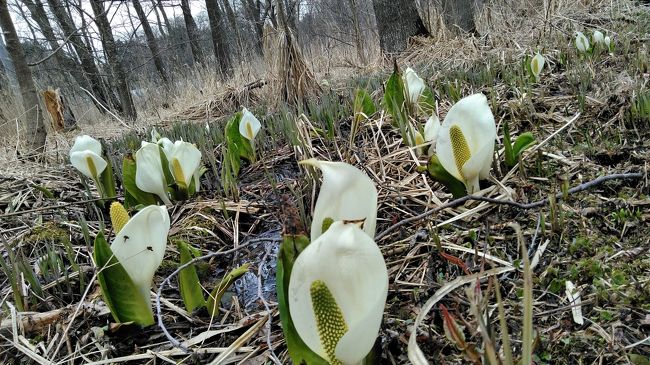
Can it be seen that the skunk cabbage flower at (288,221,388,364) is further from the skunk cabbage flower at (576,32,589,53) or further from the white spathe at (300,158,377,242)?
the skunk cabbage flower at (576,32,589,53)

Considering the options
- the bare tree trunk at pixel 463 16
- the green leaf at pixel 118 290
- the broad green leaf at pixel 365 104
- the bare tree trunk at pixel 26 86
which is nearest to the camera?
the green leaf at pixel 118 290

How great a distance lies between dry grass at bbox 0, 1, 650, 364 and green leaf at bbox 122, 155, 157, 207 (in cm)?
11

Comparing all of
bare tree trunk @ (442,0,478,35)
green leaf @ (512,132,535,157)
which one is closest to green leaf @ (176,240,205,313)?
green leaf @ (512,132,535,157)

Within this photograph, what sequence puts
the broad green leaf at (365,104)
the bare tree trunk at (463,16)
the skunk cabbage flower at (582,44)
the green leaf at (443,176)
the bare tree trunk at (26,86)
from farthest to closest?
the bare tree trunk at (463,16) → the bare tree trunk at (26,86) → the skunk cabbage flower at (582,44) → the broad green leaf at (365,104) → the green leaf at (443,176)


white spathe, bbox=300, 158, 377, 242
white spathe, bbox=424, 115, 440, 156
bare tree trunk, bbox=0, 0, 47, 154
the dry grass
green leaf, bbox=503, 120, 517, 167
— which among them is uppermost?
bare tree trunk, bbox=0, 0, 47, 154

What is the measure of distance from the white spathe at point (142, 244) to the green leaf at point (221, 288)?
14 centimetres

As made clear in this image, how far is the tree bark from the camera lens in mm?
5816

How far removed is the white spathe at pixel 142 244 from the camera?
90 centimetres

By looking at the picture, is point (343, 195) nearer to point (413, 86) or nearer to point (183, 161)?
point (183, 161)

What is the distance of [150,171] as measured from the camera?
153 centimetres

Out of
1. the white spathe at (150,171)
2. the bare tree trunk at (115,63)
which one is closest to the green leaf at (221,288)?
the white spathe at (150,171)

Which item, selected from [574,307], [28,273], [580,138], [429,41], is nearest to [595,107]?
[580,138]

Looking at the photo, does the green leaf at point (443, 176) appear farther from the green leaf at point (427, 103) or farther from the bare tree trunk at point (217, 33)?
the bare tree trunk at point (217, 33)

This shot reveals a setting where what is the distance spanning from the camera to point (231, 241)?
149cm
